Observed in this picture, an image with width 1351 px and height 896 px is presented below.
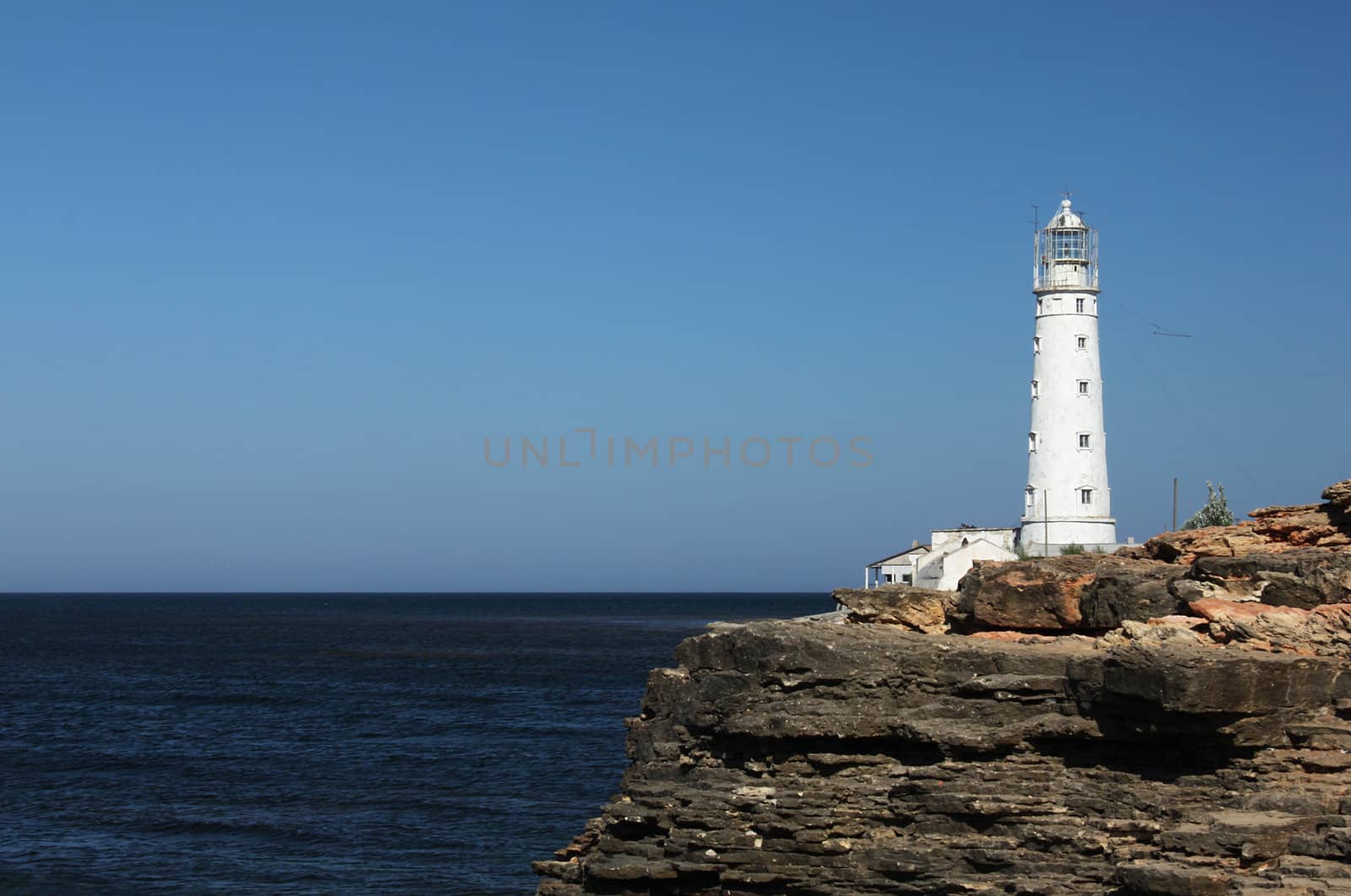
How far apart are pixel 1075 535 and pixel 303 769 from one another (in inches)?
1371

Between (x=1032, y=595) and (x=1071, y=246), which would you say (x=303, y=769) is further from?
(x=1071, y=246)

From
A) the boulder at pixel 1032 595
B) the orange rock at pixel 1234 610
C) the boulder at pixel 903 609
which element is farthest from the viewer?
the boulder at pixel 903 609

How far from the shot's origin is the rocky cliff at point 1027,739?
18.2 metres

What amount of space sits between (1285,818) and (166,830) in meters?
29.6

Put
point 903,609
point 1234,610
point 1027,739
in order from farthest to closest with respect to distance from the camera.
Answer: point 903,609 → point 1234,610 → point 1027,739

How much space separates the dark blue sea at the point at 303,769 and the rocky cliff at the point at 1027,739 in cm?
1032

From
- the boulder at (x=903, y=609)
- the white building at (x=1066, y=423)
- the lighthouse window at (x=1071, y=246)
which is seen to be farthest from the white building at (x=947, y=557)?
the boulder at (x=903, y=609)

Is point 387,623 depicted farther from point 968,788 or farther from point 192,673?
point 968,788

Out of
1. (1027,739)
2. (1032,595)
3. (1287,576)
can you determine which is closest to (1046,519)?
(1032,595)

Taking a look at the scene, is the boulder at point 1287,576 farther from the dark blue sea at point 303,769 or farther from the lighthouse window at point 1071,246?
the lighthouse window at point 1071,246

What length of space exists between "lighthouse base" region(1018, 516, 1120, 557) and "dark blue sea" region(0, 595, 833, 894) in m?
19.8

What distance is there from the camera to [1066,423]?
62.8 m

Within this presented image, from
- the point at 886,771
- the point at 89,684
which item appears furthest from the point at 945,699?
the point at 89,684

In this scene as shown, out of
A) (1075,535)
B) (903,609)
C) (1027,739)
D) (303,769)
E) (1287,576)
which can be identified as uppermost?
(1075,535)
